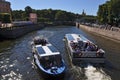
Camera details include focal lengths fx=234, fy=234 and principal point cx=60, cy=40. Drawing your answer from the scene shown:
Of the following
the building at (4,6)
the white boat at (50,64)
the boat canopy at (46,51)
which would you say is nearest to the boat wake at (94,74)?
the white boat at (50,64)

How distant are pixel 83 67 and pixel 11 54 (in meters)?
14.4

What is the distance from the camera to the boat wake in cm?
2480

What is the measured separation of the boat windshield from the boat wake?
3380 millimetres

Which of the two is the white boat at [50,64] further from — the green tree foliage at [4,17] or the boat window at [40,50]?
the green tree foliage at [4,17]

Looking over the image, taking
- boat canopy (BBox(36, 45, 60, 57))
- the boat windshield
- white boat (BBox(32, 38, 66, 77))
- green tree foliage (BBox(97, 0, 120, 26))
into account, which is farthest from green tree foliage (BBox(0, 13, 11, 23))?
the boat windshield

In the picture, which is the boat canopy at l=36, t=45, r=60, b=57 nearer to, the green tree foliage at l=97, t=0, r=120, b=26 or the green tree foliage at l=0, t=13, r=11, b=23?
the green tree foliage at l=97, t=0, r=120, b=26

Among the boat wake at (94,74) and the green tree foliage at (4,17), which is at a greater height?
the green tree foliage at (4,17)

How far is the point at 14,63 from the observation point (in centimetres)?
3192

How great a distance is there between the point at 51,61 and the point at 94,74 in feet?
16.2

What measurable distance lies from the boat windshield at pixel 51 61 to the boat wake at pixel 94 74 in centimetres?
338

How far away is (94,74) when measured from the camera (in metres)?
25.8

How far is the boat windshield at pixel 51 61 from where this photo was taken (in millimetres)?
25750

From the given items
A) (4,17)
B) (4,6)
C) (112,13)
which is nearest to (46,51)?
(112,13)

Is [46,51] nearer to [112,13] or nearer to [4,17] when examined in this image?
[112,13]
